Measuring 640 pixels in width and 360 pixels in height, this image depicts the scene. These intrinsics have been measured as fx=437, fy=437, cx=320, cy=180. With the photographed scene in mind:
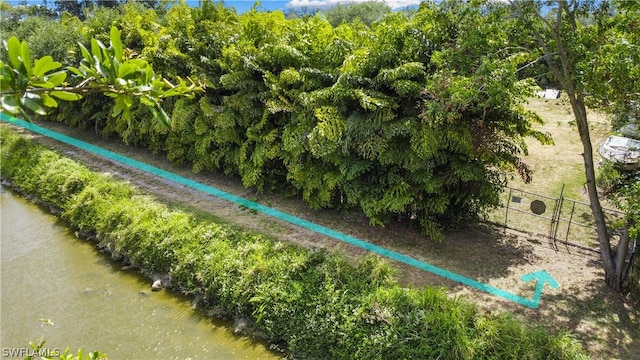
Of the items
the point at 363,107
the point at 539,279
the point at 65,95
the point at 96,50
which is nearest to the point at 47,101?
the point at 65,95

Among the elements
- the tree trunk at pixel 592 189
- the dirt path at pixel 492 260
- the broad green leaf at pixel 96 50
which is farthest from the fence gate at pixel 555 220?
the broad green leaf at pixel 96 50

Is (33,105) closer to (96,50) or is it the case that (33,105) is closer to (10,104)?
(10,104)

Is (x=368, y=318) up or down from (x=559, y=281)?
down

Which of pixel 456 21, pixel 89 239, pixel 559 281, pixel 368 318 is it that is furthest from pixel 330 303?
pixel 89 239

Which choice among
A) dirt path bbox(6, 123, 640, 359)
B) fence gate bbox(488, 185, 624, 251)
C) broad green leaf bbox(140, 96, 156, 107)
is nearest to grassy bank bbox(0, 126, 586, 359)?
dirt path bbox(6, 123, 640, 359)

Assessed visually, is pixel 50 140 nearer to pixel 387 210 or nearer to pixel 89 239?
pixel 89 239

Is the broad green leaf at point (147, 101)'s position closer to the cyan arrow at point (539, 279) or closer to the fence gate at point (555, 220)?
the cyan arrow at point (539, 279)
